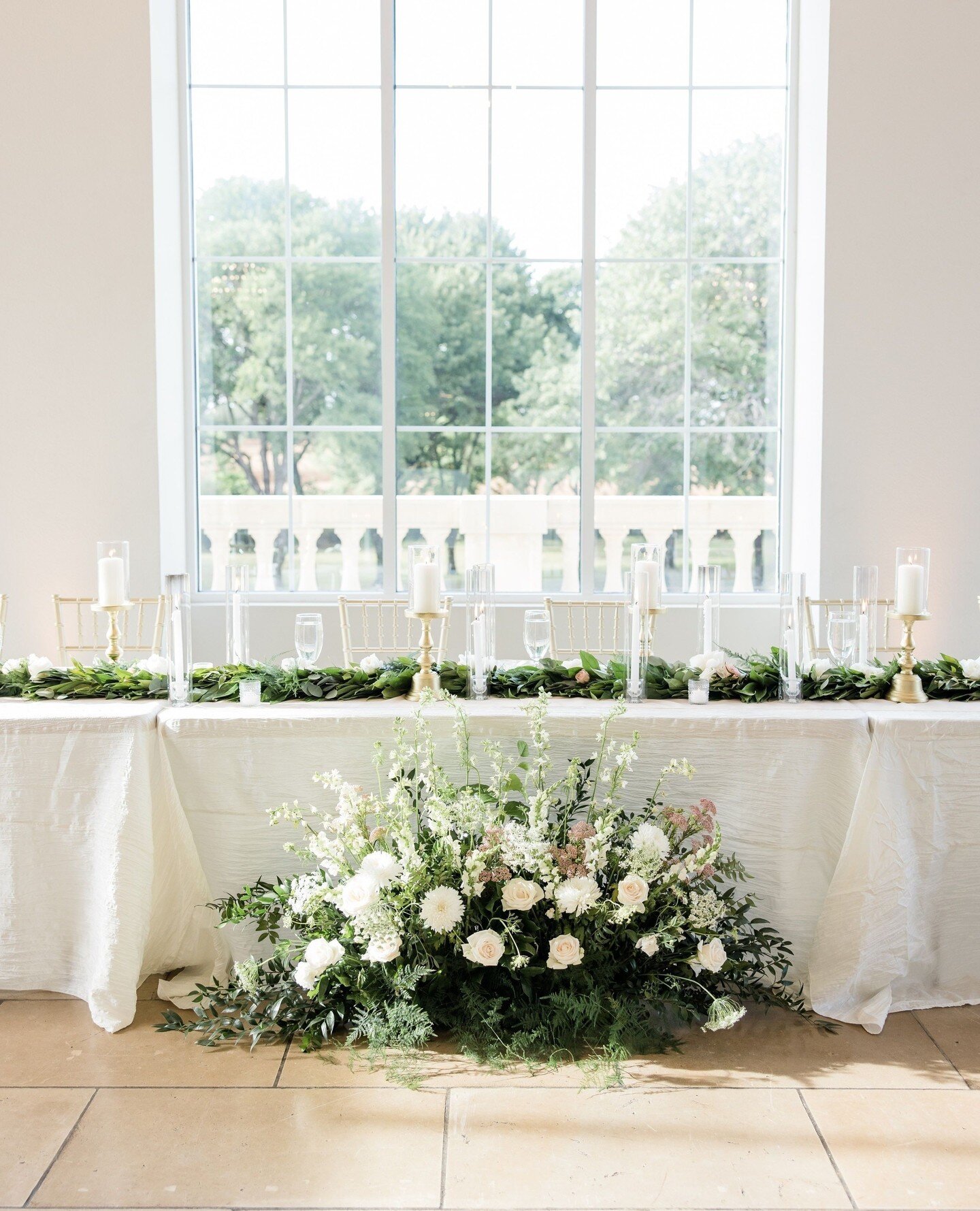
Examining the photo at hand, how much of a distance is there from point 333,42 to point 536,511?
2.35 meters

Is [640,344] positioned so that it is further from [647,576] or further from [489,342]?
[647,576]

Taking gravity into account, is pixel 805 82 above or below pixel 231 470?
above

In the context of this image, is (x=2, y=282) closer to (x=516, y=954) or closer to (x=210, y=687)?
(x=210, y=687)

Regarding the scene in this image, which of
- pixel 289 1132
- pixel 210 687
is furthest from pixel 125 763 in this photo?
pixel 289 1132

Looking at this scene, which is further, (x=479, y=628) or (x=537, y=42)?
(x=537, y=42)

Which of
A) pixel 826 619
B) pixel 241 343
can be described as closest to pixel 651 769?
pixel 826 619

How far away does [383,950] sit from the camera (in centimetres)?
210

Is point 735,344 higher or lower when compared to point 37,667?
higher

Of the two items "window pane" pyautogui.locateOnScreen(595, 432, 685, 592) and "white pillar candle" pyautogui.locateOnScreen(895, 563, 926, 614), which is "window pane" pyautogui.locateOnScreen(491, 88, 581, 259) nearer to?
"window pane" pyautogui.locateOnScreen(595, 432, 685, 592)

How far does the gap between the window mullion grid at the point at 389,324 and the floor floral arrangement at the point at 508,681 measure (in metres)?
2.62

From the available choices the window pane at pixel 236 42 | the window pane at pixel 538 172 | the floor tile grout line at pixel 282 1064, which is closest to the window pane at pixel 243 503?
the window pane at pixel 538 172

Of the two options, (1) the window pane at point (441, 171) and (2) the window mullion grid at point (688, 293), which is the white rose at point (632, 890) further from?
(1) the window pane at point (441, 171)

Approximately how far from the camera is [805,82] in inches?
194

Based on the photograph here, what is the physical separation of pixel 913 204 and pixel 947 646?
192cm
